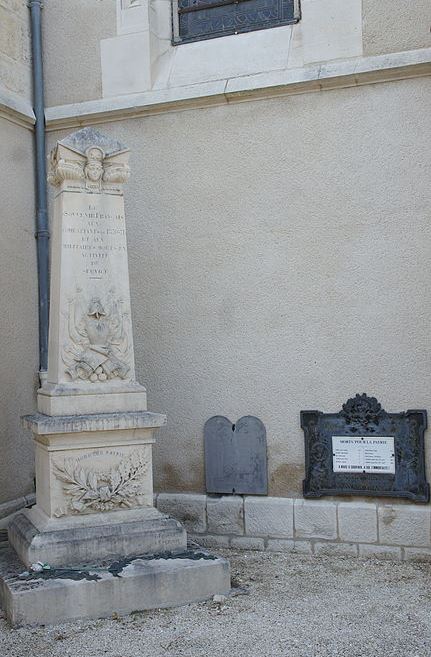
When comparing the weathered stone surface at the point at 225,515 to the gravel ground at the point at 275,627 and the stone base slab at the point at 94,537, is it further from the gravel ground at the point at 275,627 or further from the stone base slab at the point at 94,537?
the stone base slab at the point at 94,537

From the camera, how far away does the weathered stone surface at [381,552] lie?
5668 millimetres

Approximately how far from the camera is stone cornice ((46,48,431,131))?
5.77m

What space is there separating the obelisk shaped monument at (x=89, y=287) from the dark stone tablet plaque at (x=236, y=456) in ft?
3.93

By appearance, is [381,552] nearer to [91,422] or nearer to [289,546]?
[289,546]

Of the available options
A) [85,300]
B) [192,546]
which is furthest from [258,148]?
[192,546]

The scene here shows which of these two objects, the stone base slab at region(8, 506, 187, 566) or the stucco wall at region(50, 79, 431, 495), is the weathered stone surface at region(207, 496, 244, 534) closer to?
the stucco wall at region(50, 79, 431, 495)

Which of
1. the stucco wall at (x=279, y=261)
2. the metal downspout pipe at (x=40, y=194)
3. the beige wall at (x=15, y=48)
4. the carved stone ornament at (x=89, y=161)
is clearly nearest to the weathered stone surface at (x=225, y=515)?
the stucco wall at (x=279, y=261)

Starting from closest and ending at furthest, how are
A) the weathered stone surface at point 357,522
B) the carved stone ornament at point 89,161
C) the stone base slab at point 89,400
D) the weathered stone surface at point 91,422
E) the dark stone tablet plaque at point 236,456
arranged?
the weathered stone surface at point 91,422 → the stone base slab at point 89,400 → the carved stone ornament at point 89,161 → the weathered stone surface at point 357,522 → the dark stone tablet plaque at point 236,456

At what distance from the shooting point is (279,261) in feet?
20.0

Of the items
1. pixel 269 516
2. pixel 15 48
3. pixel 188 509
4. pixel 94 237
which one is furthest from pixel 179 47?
pixel 269 516

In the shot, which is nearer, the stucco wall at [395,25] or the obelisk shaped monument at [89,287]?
the obelisk shaped monument at [89,287]

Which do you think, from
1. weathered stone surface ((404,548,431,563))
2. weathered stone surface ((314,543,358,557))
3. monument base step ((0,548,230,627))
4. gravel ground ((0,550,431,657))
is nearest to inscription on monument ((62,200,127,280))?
monument base step ((0,548,230,627))

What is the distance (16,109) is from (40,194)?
77 centimetres

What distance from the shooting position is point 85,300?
16.8 feet
